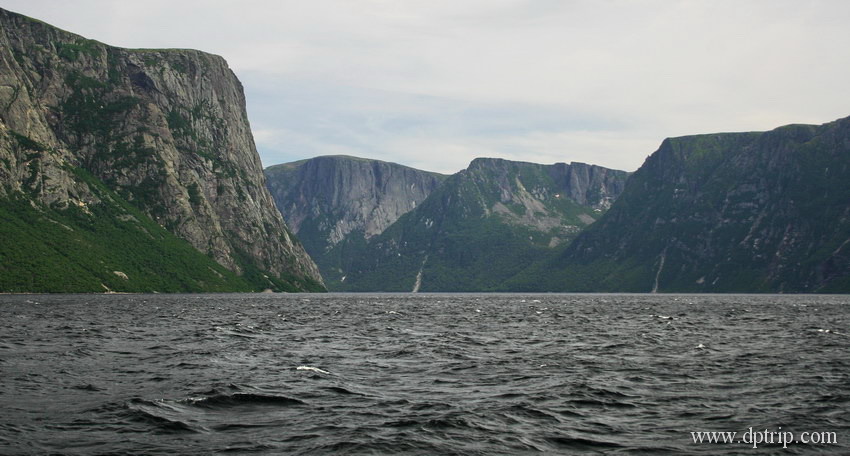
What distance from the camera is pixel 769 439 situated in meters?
24.7

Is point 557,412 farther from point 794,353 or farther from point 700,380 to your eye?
point 794,353

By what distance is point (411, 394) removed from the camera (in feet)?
117

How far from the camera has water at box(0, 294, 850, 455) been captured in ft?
81.2

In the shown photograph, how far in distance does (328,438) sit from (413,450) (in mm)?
3590

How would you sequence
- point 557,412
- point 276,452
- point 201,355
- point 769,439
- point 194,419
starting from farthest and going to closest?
1. point 201,355
2. point 557,412
3. point 194,419
4. point 769,439
5. point 276,452

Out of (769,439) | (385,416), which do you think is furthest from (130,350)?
(769,439)

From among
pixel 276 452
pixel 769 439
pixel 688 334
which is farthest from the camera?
pixel 688 334

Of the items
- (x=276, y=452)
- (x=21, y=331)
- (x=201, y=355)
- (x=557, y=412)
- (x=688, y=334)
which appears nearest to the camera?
(x=276, y=452)

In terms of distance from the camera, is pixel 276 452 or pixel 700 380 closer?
pixel 276 452

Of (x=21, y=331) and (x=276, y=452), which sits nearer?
(x=276, y=452)

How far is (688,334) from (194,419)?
6009 cm

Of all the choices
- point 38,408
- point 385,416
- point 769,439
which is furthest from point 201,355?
point 769,439

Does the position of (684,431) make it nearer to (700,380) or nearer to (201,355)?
(700,380)

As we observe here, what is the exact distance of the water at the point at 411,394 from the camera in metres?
24.8
